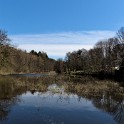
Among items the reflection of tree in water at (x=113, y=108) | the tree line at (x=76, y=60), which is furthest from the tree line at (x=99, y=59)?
the reflection of tree in water at (x=113, y=108)

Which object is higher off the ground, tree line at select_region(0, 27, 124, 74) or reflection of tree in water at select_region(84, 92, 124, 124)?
tree line at select_region(0, 27, 124, 74)

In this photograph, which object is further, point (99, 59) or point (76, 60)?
point (76, 60)

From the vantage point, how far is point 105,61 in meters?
98.1

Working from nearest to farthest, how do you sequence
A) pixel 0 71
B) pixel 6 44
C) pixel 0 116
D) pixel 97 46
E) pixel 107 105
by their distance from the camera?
pixel 0 116, pixel 107 105, pixel 6 44, pixel 0 71, pixel 97 46

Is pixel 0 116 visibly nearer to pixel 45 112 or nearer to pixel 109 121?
pixel 45 112

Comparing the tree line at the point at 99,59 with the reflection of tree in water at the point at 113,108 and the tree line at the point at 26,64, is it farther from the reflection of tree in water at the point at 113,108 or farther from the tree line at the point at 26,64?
the reflection of tree in water at the point at 113,108

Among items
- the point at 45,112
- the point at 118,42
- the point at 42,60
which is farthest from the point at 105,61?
the point at 45,112

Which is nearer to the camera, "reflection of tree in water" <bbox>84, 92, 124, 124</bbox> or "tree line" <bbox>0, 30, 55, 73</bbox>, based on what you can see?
"reflection of tree in water" <bbox>84, 92, 124, 124</bbox>

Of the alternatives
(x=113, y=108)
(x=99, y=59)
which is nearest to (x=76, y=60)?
(x=99, y=59)

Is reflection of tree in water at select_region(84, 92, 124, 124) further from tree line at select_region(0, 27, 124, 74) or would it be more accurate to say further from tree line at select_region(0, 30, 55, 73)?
tree line at select_region(0, 30, 55, 73)

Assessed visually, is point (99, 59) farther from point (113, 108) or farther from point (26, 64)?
point (113, 108)

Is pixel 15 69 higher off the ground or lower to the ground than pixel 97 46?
lower

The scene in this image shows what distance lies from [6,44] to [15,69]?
56.1 m

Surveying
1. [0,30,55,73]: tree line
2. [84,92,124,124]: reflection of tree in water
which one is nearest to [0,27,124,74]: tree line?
[0,30,55,73]: tree line
